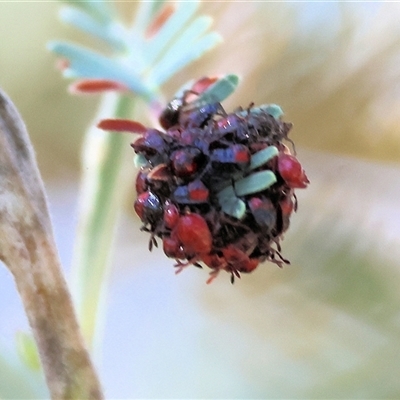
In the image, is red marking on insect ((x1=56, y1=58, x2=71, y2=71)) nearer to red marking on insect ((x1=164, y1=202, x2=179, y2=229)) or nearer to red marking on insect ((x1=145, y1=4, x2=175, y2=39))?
red marking on insect ((x1=145, y1=4, x2=175, y2=39))

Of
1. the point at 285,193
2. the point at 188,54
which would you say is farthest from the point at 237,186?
the point at 188,54

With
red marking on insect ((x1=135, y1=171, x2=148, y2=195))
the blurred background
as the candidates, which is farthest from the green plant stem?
red marking on insect ((x1=135, y1=171, x2=148, y2=195))

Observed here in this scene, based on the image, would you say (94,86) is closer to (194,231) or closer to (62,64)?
(62,64)

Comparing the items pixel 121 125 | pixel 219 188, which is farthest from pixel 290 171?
pixel 121 125

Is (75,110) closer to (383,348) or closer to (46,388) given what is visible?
(46,388)

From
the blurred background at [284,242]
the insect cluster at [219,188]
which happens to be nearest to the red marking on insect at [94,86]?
the blurred background at [284,242]

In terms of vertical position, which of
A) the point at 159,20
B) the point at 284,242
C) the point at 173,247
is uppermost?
the point at 159,20
